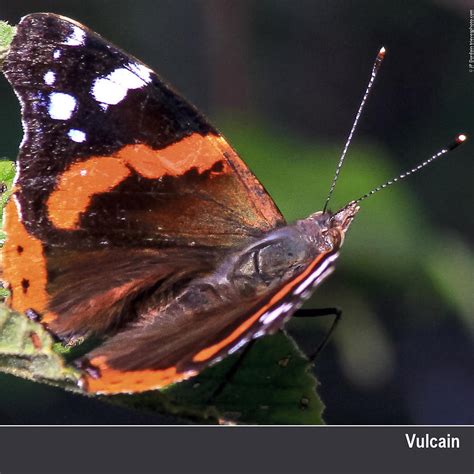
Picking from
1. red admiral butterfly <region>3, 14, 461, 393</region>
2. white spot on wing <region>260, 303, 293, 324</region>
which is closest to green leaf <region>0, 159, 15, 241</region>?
red admiral butterfly <region>3, 14, 461, 393</region>

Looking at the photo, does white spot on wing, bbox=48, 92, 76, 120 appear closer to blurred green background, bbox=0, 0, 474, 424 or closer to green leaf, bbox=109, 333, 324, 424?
green leaf, bbox=109, 333, 324, 424

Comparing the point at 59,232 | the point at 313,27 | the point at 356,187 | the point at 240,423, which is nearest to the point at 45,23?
the point at 59,232

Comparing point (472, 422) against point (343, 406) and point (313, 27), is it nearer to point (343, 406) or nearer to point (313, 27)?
point (343, 406)

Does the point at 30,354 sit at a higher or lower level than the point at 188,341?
lower

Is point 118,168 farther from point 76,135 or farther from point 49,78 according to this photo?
point 49,78

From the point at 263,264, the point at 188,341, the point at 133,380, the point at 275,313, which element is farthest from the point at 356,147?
the point at 133,380
